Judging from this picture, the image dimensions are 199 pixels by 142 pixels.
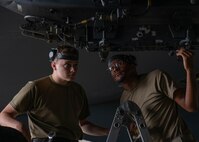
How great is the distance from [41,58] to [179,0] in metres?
1.66

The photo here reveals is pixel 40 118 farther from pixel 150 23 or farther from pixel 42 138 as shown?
pixel 150 23

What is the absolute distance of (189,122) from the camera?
4.51 meters

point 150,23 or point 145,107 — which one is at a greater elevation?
point 150,23

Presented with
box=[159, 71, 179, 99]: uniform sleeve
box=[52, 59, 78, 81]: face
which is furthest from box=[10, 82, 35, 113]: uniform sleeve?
A: box=[159, 71, 179, 99]: uniform sleeve

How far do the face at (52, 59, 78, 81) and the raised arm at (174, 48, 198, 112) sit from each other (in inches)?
21.2

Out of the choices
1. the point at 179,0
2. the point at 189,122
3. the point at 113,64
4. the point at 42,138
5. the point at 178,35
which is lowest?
the point at 189,122

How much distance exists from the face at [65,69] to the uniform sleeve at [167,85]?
451 millimetres

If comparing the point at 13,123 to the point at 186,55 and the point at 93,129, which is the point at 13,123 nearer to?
the point at 93,129

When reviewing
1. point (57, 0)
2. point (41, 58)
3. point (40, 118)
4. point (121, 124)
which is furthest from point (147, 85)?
point (41, 58)

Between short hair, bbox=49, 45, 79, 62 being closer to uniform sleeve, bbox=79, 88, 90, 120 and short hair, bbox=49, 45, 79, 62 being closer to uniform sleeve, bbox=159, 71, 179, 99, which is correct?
uniform sleeve, bbox=79, 88, 90, 120

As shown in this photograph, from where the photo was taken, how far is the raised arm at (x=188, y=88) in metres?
2.11

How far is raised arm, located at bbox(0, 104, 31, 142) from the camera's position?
2053 millimetres

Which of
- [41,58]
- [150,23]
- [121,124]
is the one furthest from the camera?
[41,58]

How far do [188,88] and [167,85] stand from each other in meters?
0.11
